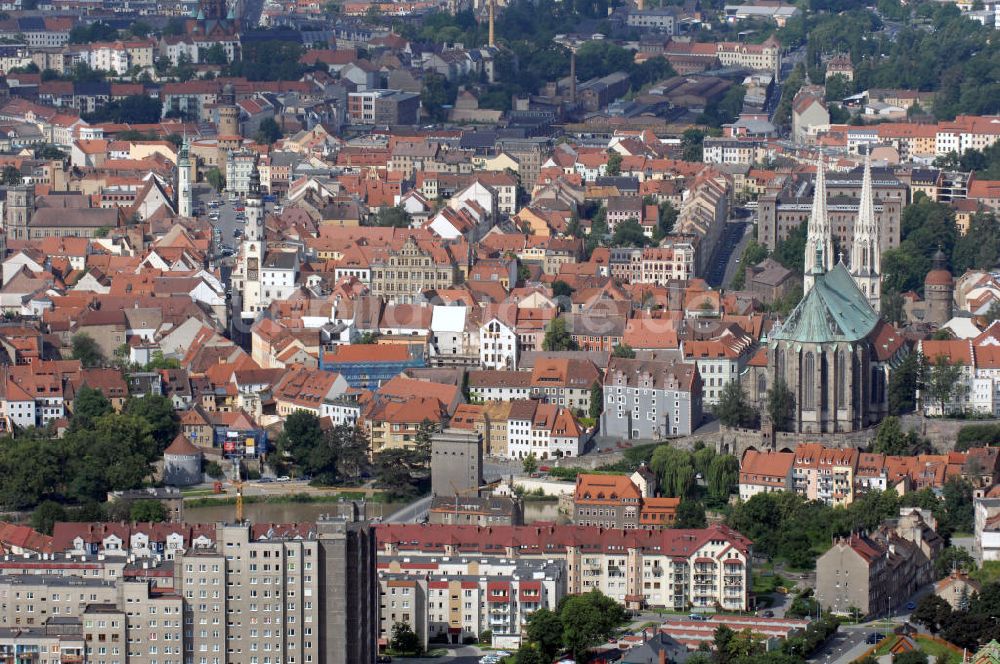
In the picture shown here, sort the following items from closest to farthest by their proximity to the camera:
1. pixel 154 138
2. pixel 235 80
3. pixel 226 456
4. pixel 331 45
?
pixel 226 456 < pixel 154 138 < pixel 235 80 < pixel 331 45

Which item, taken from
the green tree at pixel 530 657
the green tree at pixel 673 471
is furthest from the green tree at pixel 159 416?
the green tree at pixel 530 657

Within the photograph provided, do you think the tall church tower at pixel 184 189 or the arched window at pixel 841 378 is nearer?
the arched window at pixel 841 378

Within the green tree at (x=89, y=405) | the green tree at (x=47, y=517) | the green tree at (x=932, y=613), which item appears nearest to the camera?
the green tree at (x=932, y=613)

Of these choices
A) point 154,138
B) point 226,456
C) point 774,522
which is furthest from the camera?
point 154,138

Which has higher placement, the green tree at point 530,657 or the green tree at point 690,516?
the green tree at point 690,516

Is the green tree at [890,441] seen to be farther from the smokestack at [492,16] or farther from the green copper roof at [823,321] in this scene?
the smokestack at [492,16]

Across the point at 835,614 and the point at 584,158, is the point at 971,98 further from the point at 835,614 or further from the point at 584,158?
the point at 835,614

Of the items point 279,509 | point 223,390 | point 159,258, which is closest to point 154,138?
point 159,258

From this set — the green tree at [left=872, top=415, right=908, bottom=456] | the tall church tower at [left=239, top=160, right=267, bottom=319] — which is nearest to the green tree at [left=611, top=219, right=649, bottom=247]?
the tall church tower at [left=239, top=160, right=267, bottom=319]
